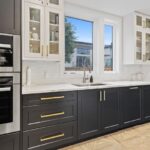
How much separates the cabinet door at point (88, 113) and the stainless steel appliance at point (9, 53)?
1.16 meters

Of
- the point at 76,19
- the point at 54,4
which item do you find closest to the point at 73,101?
the point at 54,4

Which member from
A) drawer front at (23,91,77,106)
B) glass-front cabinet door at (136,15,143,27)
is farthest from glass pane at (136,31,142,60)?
drawer front at (23,91,77,106)

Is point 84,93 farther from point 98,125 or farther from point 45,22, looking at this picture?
point 45,22

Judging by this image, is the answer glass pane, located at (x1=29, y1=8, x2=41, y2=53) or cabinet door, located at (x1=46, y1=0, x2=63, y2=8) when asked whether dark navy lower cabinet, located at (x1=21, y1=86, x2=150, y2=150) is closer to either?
glass pane, located at (x1=29, y1=8, x2=41, y2=53)

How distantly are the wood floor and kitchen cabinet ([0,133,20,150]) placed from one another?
85 cm

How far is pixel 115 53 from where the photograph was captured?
14.7 ft

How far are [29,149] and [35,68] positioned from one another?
4.41ft

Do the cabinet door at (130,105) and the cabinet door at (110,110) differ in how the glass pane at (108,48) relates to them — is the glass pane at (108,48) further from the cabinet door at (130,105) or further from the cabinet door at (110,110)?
the cabinet door at (110,110)

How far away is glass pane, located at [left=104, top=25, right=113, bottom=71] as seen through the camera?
4.32 meters

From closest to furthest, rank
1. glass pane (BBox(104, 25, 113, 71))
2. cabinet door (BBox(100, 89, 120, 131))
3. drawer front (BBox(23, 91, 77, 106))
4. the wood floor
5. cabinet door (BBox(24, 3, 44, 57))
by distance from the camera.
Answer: drawer front (BBox(23, 91, 77, 106)) → cabinet door (BBox(24, 3, 44, 57)) → the wood floor → cabinet door (BBox(100, 89, 120, 131)) → glass pane (BBox(104, 25, 113, 71))

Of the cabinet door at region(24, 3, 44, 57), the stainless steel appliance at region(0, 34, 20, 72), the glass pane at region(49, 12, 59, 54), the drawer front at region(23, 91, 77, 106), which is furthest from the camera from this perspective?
the glass pane at region(49, 12, 59, 54)

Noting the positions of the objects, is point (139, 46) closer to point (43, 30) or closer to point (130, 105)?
point (130, 105)

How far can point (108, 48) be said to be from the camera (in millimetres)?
4398

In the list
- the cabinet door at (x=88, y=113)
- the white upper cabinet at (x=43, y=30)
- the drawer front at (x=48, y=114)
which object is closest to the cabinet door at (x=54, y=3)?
the white upper cabinet at (x=43, y=30)
